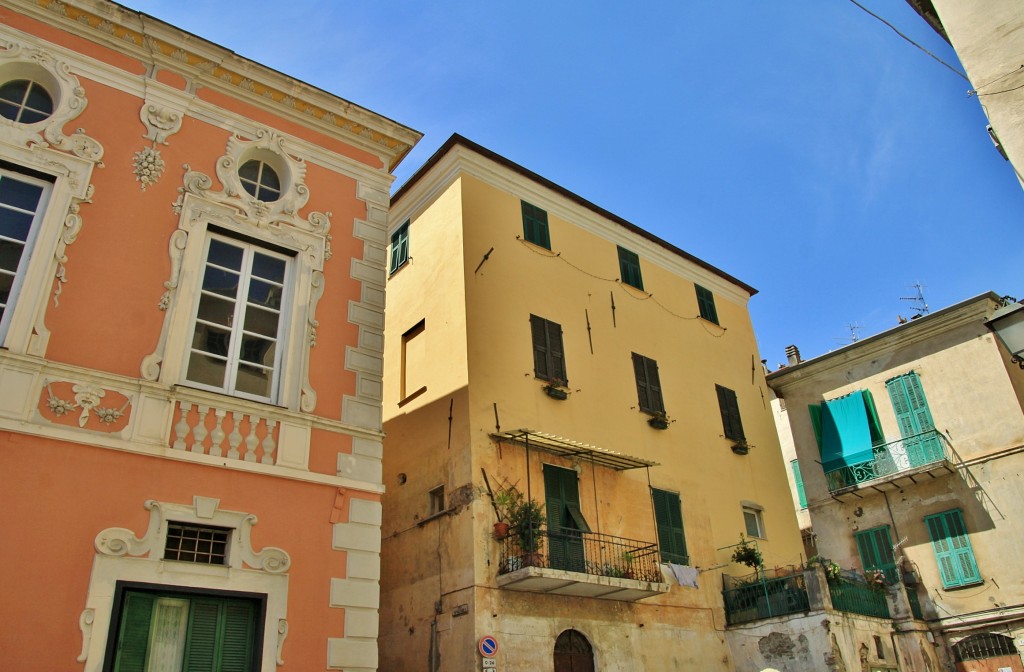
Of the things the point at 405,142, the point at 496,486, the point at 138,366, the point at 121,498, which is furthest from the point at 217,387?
the point at 496,486

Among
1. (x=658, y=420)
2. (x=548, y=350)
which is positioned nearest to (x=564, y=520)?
(x=548, y=350)

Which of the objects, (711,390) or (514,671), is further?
(711,390)

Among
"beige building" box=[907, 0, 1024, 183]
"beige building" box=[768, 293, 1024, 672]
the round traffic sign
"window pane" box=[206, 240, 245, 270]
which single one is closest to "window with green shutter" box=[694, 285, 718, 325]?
"beige building" box=[768, 293, 1024, 672]

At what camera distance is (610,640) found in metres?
13.5

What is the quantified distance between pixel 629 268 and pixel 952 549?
10.5 meters

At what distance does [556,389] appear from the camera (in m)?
15.2

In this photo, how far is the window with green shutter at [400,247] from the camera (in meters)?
17.4

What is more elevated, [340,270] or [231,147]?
[231,147]

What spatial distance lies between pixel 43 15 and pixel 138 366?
4.72m

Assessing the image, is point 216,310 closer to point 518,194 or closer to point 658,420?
point 518,194

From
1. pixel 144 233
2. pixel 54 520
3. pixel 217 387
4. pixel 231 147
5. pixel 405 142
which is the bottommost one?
pixel 54 520

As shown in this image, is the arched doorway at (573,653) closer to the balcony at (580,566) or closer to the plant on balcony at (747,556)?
the balcony at (580,566)

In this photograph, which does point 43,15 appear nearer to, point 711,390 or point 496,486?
point 496,486

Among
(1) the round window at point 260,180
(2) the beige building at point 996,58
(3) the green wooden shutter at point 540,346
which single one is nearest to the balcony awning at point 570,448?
(3) the green wooden shutter at point 540,346
